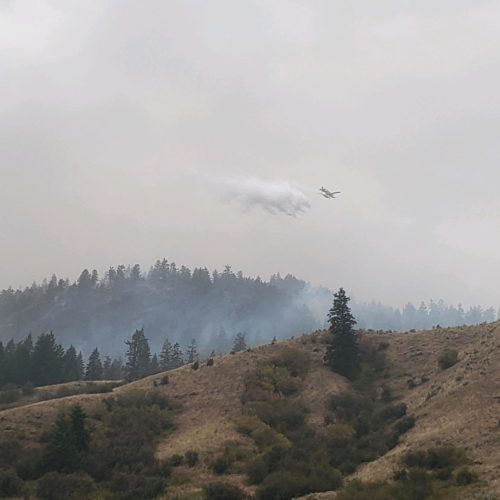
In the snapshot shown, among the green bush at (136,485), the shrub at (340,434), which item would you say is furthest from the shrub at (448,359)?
the green bush at (136,485)

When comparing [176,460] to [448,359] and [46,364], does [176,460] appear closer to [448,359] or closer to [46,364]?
[448,359]

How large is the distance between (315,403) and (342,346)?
36.5 feet

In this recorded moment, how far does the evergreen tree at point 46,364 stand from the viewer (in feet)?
312

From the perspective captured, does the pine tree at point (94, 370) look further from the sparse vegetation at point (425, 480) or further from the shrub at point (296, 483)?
the sparse vegetation at point (425, 480)

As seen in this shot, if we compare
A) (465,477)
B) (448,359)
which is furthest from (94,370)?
(465,477)

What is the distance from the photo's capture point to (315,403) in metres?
51.6

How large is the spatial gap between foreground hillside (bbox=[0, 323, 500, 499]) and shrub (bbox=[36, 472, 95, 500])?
485 cm

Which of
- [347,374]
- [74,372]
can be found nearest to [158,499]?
[347,374]

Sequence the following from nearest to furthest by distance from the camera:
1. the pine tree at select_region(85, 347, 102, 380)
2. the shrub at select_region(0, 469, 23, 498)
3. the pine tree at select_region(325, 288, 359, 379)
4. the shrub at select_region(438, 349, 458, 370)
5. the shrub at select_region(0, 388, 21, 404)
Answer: the shrub at select_region(0, 469, 23, 498)
the shrub at select_region(438, 349, 458, 370)
the pine tree at select_region(325, 288, 359, 379)
the shrub at select_region(0, 388, 21, 404)
the pine tree at select_region(85, 347, 102, 380)

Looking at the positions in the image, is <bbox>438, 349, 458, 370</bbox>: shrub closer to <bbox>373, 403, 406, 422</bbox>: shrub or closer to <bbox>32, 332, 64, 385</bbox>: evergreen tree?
<bbox>373, 403, 406, 422</bbox>: shrub

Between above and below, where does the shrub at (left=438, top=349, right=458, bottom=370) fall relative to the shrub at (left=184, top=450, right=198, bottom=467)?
above

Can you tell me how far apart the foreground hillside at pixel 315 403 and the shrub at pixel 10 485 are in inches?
303

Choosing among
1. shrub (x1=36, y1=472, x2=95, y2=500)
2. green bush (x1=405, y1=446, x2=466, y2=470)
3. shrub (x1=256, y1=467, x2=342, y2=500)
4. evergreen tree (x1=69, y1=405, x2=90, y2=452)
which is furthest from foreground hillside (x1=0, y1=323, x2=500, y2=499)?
shrub (x1=36, y1=472, x2=95, y2=500)

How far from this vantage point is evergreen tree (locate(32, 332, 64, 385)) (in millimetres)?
95062
